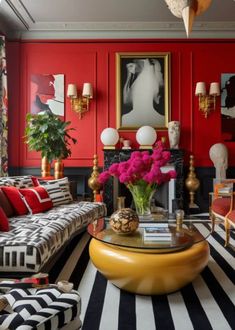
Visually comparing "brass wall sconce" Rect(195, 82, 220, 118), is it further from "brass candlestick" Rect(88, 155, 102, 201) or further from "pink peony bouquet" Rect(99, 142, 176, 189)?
"pink peony bouquet" Rect(99, 142, 176, 189)

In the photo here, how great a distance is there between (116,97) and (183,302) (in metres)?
3.47

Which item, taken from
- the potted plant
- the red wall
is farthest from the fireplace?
the potted plant

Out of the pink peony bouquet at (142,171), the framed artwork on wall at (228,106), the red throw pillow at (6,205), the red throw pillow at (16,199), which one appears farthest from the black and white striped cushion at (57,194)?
the framed artwork on wall at (228,106)

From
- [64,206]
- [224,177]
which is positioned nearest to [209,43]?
[224,177]

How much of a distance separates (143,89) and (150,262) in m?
3.38

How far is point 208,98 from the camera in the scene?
15.2 feet

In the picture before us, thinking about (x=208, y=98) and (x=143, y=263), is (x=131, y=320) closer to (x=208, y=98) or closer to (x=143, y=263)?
(x=143, y=263)

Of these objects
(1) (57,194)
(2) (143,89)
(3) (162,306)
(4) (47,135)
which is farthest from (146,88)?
(3) (162,306)

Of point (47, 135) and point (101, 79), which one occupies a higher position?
point (101, 79)

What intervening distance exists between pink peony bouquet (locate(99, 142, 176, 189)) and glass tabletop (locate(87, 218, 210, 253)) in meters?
0.35

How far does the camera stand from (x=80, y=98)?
4.68 m

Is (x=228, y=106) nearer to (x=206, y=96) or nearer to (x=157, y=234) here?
(x=206, y=96)

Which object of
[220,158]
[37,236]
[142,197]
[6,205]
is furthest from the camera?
[220,158]

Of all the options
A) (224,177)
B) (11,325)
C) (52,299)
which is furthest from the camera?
(224,177)
